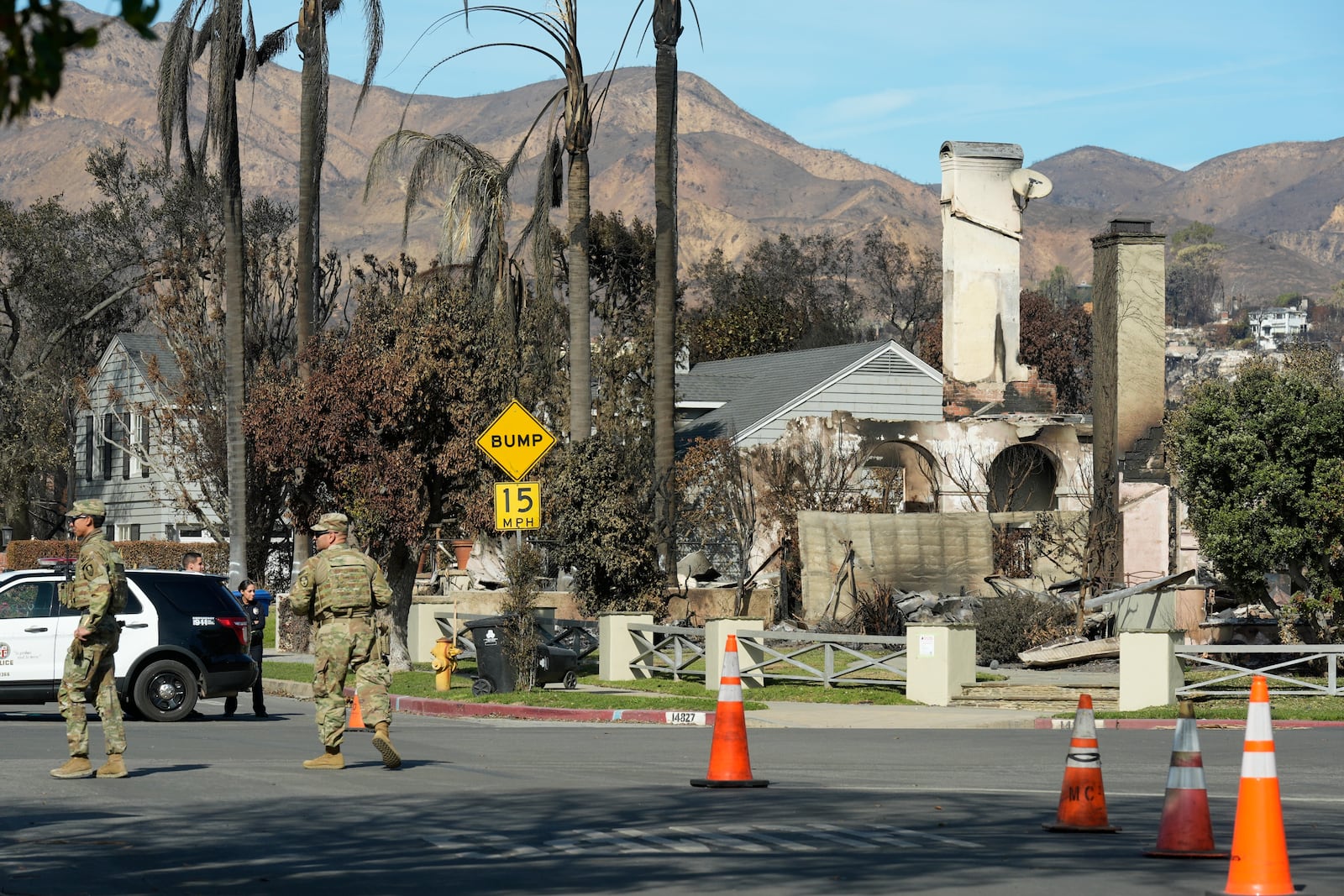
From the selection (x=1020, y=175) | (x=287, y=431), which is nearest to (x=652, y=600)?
(x=287, y=431)

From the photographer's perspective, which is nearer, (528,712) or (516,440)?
(528,712)

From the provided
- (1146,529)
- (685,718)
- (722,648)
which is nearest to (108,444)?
(1146,529)

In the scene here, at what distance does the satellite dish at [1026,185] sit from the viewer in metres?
51.5

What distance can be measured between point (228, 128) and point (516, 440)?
481 inches

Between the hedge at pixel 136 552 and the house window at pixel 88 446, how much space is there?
291cm

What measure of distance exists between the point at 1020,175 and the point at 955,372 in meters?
6.33

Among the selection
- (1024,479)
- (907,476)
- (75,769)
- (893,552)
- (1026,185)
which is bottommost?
(75,769)

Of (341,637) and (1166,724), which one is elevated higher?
(341,637)

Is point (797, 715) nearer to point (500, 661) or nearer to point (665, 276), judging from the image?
point (500, 661)

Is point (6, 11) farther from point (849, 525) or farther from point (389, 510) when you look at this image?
point (849, 525)

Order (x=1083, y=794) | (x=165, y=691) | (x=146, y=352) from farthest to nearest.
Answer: (x=146, y=352)
(x=165, y=691)
(x=1083, y=794)

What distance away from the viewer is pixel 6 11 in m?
4.46

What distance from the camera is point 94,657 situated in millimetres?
12336

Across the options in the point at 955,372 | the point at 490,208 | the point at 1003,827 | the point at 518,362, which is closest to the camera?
the point at 1003,827
